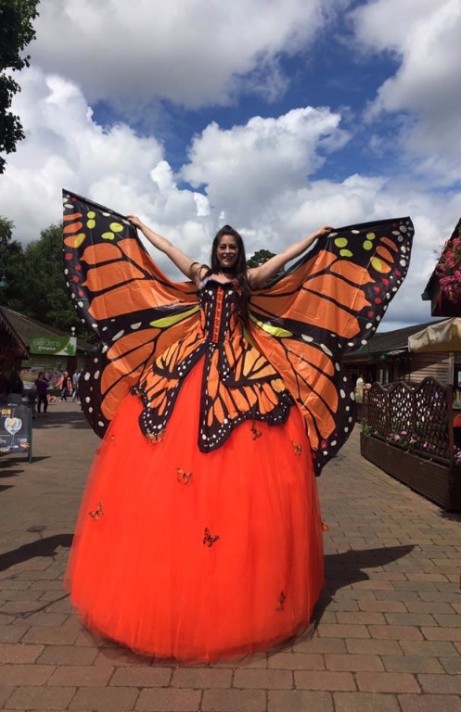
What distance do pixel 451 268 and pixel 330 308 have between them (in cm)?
183

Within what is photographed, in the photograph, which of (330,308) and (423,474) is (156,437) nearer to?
(330,308)

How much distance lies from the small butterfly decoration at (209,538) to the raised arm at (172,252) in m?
1.51

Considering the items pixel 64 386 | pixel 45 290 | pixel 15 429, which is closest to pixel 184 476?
pixel 15 429

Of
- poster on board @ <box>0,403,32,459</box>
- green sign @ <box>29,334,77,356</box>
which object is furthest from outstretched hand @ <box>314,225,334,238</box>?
green sign @ <box>29,334,77,356</box>

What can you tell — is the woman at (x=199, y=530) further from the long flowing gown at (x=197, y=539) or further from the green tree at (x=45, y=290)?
the green tree at (x=45, y=290)

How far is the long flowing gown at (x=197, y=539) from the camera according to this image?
2.57m

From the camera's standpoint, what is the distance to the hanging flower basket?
465cm

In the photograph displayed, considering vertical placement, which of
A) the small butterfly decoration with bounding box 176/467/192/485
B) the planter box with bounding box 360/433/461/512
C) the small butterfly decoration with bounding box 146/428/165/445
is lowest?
the planter box with bounding box 360/433/461/512

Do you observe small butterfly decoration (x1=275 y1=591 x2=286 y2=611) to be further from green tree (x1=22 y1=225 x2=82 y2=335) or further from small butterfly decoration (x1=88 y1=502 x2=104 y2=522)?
green tree (x1=22 y1=225 x2=82 y2=335)

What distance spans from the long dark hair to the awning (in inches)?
181

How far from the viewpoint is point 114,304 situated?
11.5 feet

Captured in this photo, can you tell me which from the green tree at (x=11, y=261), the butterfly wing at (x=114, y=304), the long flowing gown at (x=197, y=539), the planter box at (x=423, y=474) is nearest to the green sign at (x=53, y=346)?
the green tree at (x=11, y=261)

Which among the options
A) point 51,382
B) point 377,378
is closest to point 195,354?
point 377,378

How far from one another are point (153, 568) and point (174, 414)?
0.75 m
